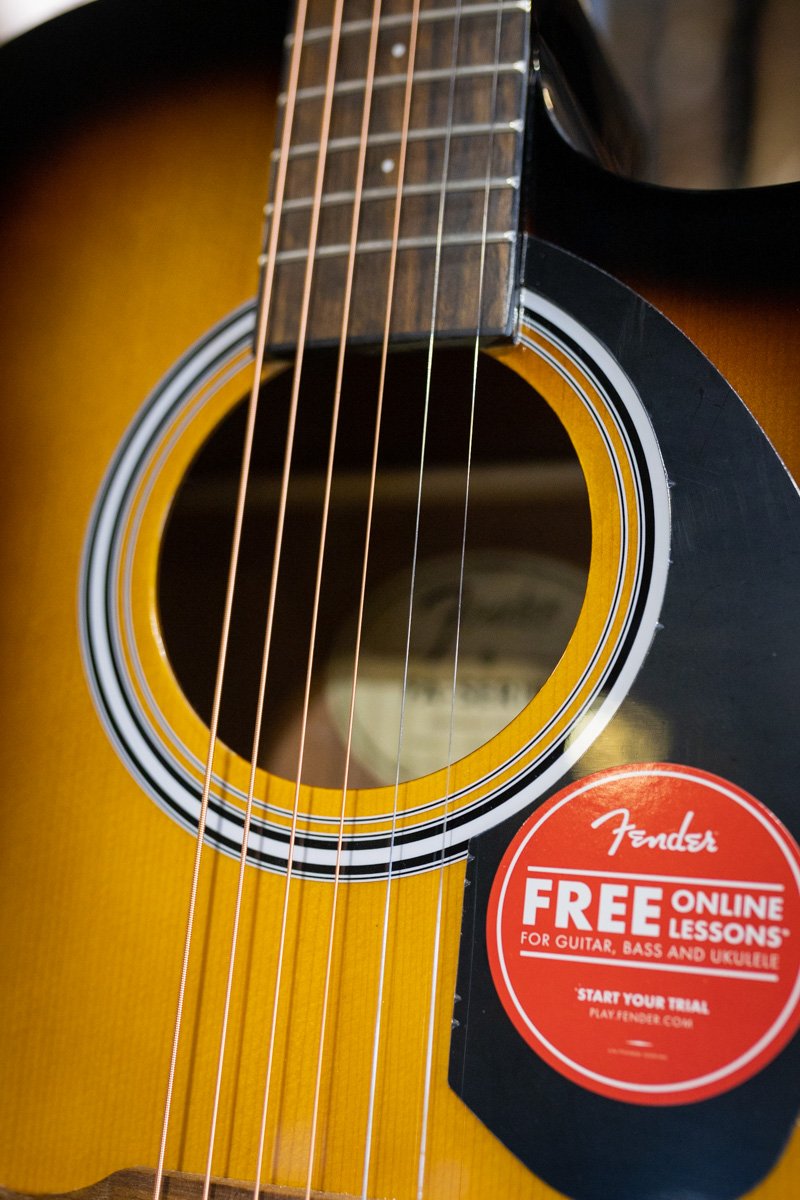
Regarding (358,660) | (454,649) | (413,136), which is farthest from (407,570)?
(413,136)

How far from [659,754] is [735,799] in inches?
1.7

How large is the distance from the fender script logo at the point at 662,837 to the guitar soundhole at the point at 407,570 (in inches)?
12.8

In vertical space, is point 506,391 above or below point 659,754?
above

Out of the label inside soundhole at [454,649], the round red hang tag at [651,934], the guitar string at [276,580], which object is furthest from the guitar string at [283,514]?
the label inside soundhole at [454,649]

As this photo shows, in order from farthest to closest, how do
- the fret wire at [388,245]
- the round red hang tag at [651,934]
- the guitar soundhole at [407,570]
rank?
the guitar soundhole at [407,570] < the fret wire at [388,245] < the round red hang tag at [651,934]

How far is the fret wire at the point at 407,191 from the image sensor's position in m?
0.69

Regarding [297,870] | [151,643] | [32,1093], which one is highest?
[151,643]

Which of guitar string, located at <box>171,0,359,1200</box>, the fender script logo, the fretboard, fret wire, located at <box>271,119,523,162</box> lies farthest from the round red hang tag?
fret wire, located at <box>271,119,523,162</box>

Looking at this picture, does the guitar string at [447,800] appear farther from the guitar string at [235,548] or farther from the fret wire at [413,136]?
the guitar string at [235,548]

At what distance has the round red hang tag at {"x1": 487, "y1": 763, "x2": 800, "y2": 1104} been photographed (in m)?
Answer: 0.54

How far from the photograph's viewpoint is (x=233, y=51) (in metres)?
0.82

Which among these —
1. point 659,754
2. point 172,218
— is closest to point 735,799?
point 659,754

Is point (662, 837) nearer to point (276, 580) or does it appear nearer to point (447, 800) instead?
point (447, 800)

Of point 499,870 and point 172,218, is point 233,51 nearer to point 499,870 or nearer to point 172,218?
point 172,218
